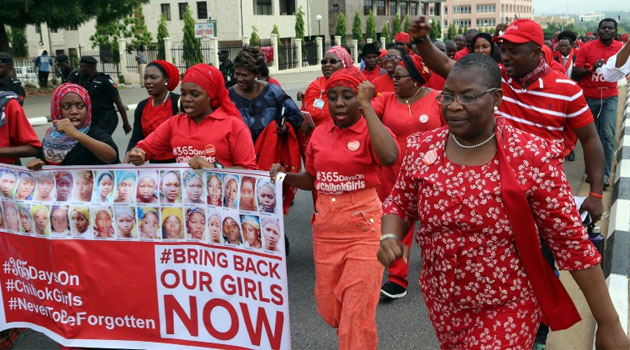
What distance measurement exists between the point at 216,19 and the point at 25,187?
152 ft

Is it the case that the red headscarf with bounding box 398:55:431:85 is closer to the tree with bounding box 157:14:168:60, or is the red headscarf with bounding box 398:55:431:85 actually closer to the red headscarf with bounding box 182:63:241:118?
the red headscarf with bounding box 182:63:241:118

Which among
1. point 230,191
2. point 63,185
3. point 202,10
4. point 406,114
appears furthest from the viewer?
point 202,10

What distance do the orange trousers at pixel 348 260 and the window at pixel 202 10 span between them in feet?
158

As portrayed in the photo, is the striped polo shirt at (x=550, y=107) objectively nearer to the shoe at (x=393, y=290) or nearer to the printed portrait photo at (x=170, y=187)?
the shoe at (x=393, y=290)

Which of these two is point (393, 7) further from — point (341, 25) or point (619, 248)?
point (619, 248)

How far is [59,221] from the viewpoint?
4.09 m

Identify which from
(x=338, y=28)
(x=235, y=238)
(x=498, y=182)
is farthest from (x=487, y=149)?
(x=338, y=28)

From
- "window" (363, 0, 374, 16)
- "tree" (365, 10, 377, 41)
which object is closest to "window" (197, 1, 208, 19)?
"tree" (365, 10, 377, 41)

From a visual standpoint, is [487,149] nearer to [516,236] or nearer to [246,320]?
[516,236]

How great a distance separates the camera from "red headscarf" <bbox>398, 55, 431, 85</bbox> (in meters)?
5.07

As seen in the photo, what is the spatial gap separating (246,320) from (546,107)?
2.17 m

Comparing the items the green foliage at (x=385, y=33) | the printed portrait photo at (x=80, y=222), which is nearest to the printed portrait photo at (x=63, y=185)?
the printed portrait photo at (x=80, y=222)

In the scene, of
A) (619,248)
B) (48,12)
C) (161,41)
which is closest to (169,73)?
Result: (619,248)

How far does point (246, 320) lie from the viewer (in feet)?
12.3
